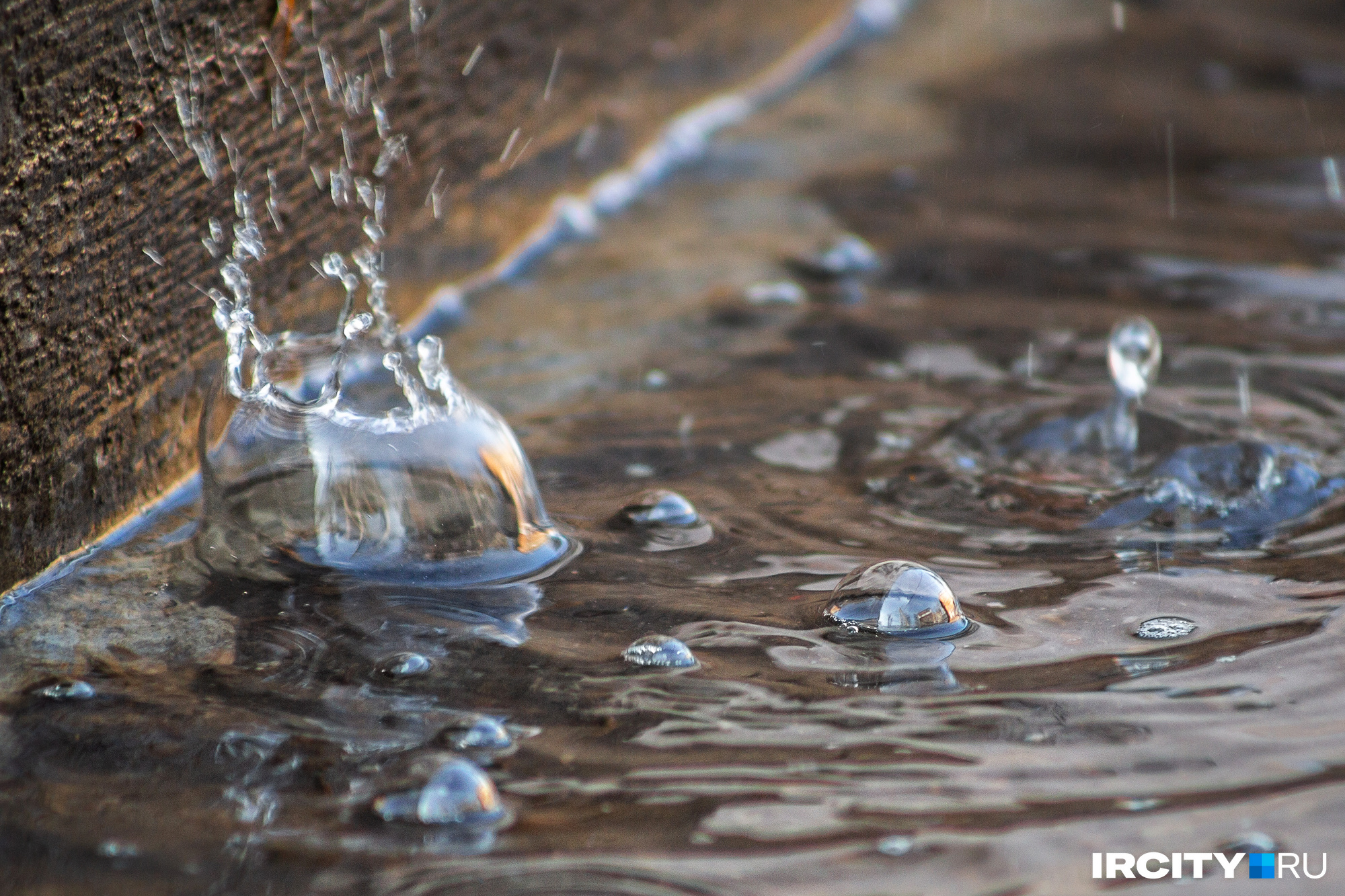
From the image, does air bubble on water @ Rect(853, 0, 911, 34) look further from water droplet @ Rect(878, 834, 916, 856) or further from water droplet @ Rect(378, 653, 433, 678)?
water droplet @ Rect(878, 834, 916, 856)

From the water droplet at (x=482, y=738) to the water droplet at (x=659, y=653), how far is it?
20 cm

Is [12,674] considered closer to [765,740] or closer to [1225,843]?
[765,740]

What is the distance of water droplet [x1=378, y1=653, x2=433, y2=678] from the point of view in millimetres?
1512

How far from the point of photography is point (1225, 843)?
124 cm

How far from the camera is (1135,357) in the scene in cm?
235

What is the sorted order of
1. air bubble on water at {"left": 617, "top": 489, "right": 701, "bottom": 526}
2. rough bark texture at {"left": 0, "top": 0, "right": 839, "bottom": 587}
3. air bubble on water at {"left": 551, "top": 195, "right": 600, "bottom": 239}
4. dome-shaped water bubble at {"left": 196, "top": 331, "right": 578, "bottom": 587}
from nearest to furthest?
rough bark texture at {"left": 0, "top": 0, "right": 839, "bottom": 587} → dome-shaped water bubble at {"left": 196, "top": 331, "right": 578, "bottom": 587} → air bubble on water at {"left": 617, "top": 489, "right": 701, "bottom": 526} → air bubble on water at {"left": 551, "top": 195, "right": 600, "bottom": 239}

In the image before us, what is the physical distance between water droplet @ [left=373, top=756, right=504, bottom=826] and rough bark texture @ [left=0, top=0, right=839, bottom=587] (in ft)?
2.13

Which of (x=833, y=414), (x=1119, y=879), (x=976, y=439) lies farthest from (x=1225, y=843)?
(x=833, y=414)

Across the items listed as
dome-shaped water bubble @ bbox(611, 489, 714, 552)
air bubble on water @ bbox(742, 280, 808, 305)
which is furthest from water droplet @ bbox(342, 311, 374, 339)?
air bubble on water @ bbox(742, 280, 808, 305)

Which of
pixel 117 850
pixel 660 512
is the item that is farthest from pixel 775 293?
pixel 117 850

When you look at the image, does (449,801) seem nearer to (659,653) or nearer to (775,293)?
(659,653)

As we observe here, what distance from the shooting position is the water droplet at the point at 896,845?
48.3 inches

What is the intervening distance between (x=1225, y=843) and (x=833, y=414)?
1132mm

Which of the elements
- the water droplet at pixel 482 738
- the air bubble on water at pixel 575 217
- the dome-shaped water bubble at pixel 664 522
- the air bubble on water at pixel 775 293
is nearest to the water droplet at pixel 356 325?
the dome-shaped water bubble at pixel 664 522
